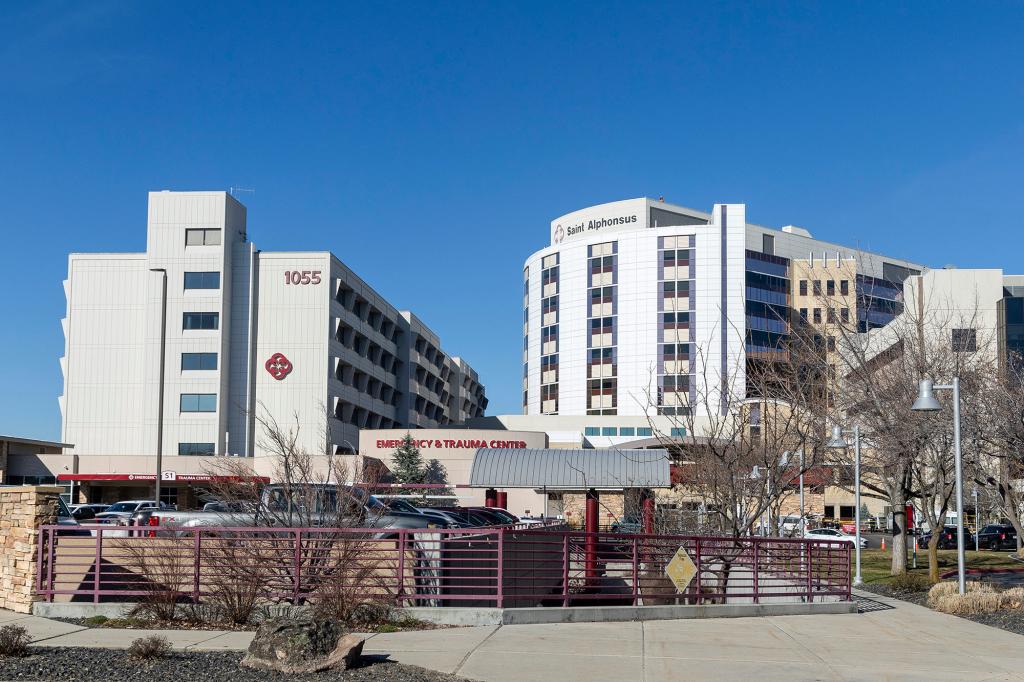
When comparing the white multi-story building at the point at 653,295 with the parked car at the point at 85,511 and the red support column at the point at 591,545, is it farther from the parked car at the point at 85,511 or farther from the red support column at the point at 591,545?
the red support column at the point at 591,545

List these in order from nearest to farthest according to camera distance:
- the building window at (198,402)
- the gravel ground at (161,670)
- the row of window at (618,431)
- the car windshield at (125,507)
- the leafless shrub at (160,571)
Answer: the gravel ground at (161,670) → the leafless shrub at (160,571) → the car windshield at (125,507) → the building window at (198,402) → the row of window at (618,431)

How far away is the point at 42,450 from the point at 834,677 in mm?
71794

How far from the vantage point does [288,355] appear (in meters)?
75.1

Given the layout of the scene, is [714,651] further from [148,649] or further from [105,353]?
[105,353]

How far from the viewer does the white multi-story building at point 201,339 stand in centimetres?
7269

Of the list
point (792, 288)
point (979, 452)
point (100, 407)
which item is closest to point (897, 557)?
point (979, 452)

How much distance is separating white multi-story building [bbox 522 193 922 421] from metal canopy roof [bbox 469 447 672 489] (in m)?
44.6

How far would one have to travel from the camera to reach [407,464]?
6731 centimetres

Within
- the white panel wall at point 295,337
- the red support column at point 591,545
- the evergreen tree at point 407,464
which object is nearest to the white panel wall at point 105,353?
the white panel wall at point 295,337

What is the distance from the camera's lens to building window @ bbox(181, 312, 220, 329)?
7300cm

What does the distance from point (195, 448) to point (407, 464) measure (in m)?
15.5

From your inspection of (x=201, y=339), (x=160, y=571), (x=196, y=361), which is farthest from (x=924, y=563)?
(x=196, y=361)

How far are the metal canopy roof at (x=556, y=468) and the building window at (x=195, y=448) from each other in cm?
2568

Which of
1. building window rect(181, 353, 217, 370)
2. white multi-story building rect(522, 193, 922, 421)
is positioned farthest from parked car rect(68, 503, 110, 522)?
white multi-story building rect(522, 193, 922, 421)
